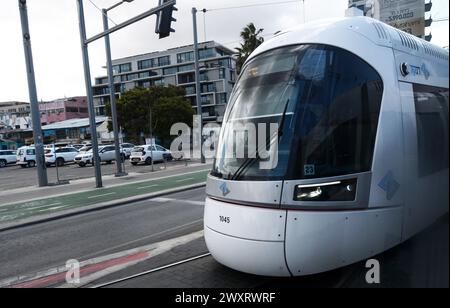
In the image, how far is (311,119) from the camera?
405cm

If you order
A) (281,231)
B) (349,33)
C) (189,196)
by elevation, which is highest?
(349,33)

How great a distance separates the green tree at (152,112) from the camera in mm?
45594

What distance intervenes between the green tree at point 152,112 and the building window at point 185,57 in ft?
122

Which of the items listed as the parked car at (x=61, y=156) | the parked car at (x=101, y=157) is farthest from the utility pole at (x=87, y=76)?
the parked car at (x=61, y=156)

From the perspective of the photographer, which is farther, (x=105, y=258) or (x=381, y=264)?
(x=105, y=258)

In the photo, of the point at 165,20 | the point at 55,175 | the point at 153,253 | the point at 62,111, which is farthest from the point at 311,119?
the point at 62,111

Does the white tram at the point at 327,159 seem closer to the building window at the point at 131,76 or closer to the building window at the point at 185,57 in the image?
the building window at the point at 185,57
